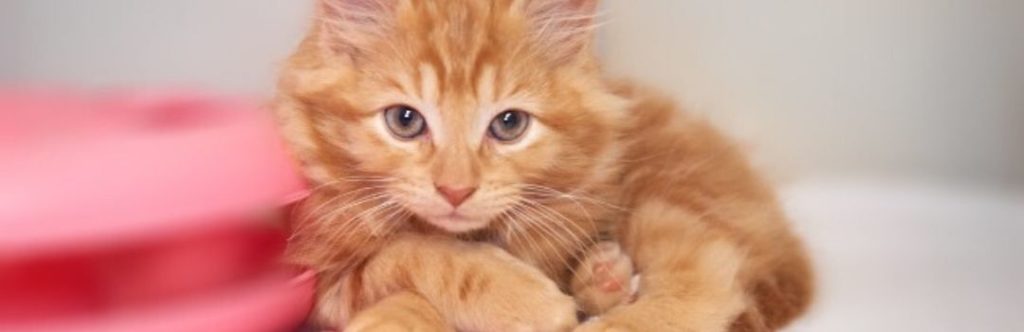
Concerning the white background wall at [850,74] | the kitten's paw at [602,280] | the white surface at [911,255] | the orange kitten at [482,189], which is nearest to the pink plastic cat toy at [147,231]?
the orange kitten at [482,189]

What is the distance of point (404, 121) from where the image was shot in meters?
1.33

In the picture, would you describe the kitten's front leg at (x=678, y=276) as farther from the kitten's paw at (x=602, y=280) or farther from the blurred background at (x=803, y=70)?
the blurred background at (x=803, y=70)

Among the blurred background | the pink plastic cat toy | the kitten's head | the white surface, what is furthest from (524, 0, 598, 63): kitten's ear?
the blurred background

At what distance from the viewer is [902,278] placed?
5.67 feet

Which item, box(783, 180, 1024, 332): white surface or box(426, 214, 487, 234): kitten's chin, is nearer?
box(426, 214, 487, 234): kitten's chin

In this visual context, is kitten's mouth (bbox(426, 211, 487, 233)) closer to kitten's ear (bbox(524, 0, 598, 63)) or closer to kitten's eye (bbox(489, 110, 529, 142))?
kitten's eye (bbox(489, 110, 529, 142))

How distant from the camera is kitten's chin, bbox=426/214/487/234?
4.28 feet

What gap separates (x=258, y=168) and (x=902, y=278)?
0.97 metres

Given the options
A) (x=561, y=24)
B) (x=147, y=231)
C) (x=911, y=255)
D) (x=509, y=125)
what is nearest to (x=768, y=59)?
(x=911, y=255)

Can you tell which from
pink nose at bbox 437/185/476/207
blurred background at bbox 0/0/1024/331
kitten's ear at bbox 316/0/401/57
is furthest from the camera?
blurred background at bbox 0/0/1024/331

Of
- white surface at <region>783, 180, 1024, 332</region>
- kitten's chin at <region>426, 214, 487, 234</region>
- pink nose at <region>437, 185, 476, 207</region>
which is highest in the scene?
pink nose at <region>437, 185, 476, 207</region>

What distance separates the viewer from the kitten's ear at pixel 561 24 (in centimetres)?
141

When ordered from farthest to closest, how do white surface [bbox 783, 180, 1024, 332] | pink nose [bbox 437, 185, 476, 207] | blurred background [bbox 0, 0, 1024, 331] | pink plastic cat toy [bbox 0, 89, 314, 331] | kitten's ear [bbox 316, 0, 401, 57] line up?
blurred background [bbox 0, 0, 1024, 331] → white surface [bbox 783, 180, 1024, 332] → kitten's ear [bbox 316, 0, 401, 57] → pink nose [bbox 437, 185, 476, 207] → pink plastic cat toy [bbox 0, 89, 314, 331]

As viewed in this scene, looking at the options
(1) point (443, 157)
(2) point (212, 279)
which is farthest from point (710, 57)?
(2) point (212, 279)
